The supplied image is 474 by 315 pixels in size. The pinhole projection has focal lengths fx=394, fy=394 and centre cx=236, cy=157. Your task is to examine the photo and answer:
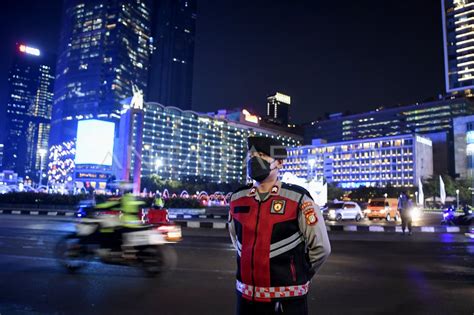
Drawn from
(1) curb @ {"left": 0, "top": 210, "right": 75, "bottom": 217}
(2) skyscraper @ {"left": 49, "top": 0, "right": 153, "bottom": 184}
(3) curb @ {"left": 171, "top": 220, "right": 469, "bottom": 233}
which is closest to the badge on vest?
(3) curb @ {"left": 171, "top": 220, "right": 469, "bottom": 233}

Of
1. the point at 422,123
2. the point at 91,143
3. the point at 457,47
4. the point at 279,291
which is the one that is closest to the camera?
the point at 279,291

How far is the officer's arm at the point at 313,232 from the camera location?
2701 mm

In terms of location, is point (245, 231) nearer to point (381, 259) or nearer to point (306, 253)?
point (306, 253)

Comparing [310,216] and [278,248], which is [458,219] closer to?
[310,216]

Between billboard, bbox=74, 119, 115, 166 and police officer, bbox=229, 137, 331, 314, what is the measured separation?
64754 mm

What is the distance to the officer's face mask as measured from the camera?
9.43 ft

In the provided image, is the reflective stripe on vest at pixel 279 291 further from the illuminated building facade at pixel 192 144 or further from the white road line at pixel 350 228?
the illuminated building facade at pixel 192 144

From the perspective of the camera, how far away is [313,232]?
106 inches

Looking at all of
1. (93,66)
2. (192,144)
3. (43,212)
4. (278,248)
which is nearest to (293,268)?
(278,248)

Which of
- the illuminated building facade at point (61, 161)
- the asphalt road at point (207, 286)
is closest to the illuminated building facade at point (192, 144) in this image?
the illuminated building facade at point (61, 161)

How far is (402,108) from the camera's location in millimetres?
180750

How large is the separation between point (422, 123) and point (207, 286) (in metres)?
186

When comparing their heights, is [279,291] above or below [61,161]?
below

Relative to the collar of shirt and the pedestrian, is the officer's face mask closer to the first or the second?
the collar of shirt
